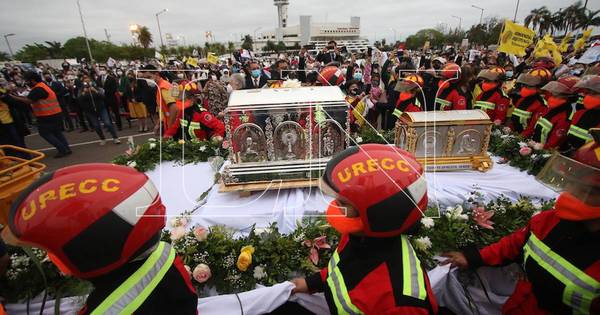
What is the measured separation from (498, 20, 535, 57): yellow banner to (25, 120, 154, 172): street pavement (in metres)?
9.82

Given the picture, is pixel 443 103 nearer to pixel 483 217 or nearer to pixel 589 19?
pixel 483 217

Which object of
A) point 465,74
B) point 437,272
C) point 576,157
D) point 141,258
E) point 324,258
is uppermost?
point 465,74

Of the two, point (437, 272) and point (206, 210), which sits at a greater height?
point (206, 210)

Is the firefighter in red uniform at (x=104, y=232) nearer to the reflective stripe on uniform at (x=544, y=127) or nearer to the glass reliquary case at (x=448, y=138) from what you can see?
the glass reliquary case at (x=448, y=138)

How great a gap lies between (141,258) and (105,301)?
0.66ft

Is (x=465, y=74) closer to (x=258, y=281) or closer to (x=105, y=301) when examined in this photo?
(x=258, y=281)

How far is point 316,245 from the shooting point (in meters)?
2.06

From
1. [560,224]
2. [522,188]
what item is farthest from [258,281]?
[522,188]

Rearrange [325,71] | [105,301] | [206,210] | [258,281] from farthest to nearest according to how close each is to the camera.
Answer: [325,71] → [206,210] → [258,281] → [105,301]

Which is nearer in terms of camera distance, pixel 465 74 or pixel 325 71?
pixel 465 74

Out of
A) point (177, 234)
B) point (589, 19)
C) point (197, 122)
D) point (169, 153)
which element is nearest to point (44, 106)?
point (197, 122)

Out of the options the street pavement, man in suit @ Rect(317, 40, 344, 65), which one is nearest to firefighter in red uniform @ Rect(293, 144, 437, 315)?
the street pavement

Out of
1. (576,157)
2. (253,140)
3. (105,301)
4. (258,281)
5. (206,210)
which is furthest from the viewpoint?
(253,140)

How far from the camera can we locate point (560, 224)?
5.08 feet
